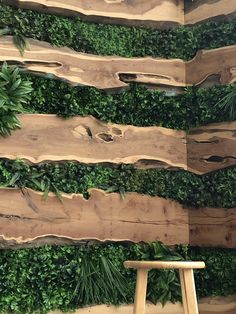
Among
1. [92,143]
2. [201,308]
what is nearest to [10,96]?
[92,143]

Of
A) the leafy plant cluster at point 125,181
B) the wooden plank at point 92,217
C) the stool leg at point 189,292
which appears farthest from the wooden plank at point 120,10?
the stool leg at point 189,292

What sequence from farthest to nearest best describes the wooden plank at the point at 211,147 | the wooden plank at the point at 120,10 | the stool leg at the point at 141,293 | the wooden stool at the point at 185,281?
the wooden plank at the point at 211,147
the wooden plank at the point at 120,10
the stool leg at the point at 141,293
the wooden stool at the point at 185,281

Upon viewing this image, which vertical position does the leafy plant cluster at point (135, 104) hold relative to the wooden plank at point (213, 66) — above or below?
below

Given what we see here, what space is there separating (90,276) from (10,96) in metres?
1.09

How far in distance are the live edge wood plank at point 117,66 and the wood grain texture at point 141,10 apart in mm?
220

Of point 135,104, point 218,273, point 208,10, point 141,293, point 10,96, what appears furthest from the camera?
point 208,10

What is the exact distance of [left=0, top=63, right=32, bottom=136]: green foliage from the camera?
2.83 metres

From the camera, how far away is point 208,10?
3373 mm

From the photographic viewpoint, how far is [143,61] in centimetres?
332

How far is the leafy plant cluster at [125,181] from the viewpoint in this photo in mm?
2883

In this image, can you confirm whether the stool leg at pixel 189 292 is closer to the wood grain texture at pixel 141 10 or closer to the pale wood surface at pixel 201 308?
the pale wood surface at pixel 201 308

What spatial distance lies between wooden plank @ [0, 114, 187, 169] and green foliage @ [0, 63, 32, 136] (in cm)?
6

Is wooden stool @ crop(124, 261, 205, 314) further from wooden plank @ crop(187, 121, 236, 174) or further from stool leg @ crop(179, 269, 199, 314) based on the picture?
wooden plank @ crop(187, 121, 236, 174)

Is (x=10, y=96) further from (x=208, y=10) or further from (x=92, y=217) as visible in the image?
(x=208, y=10)
